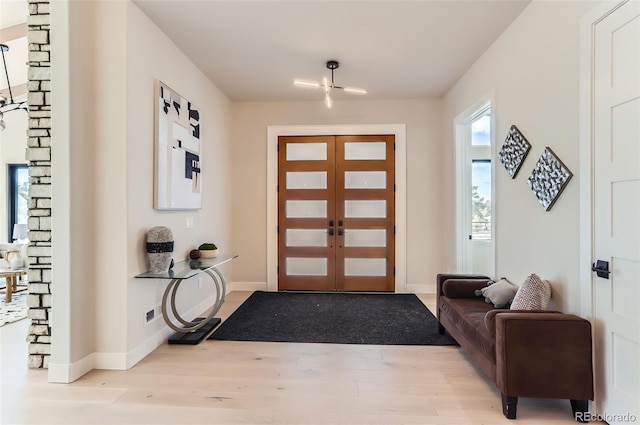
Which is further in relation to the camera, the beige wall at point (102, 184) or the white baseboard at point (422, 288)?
the white baseboard at point (422, 288)

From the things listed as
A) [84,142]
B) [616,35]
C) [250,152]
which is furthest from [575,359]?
[250,152]

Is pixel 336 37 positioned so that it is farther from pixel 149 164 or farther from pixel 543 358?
pixel 543 358

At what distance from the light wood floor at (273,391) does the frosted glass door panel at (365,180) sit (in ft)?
8.43

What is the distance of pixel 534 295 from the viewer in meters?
2.21

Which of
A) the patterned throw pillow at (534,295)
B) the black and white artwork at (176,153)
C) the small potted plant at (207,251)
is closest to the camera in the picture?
the patterned throw pillow at (534,295)

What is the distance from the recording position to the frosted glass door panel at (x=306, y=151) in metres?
4.89

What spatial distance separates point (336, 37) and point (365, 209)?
2483mm

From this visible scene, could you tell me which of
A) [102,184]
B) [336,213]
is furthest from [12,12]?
[336,213]

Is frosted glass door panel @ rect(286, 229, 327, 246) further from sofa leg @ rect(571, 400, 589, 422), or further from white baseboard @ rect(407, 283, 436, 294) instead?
sofa leg @ rect(571, 400, 589, 422)

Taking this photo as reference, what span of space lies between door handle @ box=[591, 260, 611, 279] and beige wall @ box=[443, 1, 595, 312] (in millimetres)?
192

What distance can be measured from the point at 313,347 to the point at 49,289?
2161 millimetres

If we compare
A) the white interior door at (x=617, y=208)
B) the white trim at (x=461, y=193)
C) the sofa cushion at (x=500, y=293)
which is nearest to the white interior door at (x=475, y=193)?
the white trim at (x=461, y=193)

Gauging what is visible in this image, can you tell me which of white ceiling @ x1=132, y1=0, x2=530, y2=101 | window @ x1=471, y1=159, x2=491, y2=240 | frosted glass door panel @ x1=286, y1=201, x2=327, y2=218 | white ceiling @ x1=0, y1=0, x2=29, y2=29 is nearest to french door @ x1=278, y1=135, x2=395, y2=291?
frosted glass door panel @ x1=286, y1=201, x2=327, y2=218

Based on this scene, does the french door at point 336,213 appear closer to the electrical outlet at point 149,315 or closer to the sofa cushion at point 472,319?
the sofa cushion at point 472,319
